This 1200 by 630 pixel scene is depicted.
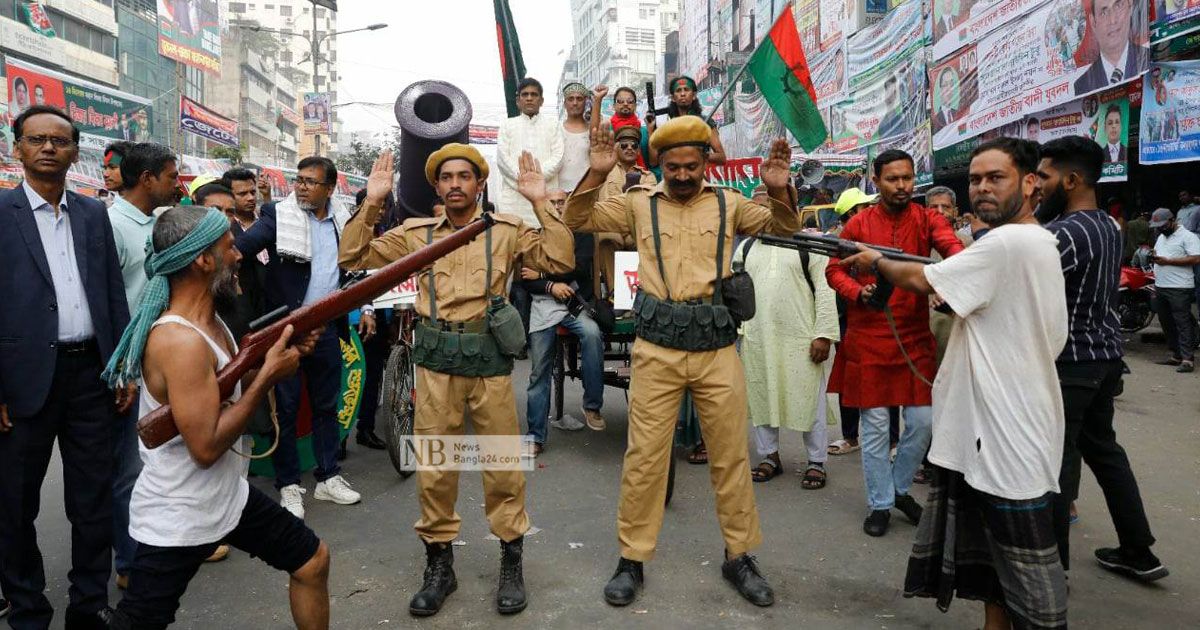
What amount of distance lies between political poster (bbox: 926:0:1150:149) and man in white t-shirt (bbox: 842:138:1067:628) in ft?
26.5

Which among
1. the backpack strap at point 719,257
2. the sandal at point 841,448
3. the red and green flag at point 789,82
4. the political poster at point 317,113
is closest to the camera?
the backpack strap at point 719,257

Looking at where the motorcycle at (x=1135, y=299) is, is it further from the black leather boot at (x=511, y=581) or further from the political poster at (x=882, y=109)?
the black leather boot at (x=511, y=581)

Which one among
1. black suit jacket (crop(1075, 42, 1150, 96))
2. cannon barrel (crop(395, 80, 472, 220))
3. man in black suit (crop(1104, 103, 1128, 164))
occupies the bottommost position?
cannon barrel (crop(395, 80, 472, 220))

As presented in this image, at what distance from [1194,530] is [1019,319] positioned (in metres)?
2.62

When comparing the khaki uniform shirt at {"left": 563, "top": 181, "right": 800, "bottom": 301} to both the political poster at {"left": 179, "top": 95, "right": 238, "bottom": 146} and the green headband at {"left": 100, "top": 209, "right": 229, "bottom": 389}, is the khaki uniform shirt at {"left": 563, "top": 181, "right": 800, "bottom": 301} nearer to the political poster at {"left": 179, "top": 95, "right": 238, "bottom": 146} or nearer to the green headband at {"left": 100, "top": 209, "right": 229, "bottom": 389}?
the green headband at {"left": 100, "top": 209, "right": 229, "bottom": 389}

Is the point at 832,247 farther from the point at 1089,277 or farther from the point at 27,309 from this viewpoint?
the point at 27,309

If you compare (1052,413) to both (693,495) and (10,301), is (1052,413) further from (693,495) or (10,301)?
(10,301)

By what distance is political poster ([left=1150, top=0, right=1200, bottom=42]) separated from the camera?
8.51 metres

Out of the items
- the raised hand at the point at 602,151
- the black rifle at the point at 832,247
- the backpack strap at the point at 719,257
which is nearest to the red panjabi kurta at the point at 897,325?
the black rifle at the point at 832,247

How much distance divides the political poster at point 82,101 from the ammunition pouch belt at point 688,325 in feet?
73.9

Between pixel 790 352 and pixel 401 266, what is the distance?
3262mm

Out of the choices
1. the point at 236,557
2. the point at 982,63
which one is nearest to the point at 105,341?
the point at 236,557

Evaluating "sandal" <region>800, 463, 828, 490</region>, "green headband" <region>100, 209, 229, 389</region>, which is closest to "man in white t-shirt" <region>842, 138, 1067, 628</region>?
"sandal" <region>800, 463, 828, 490</region>

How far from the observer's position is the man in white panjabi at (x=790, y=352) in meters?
5.40
